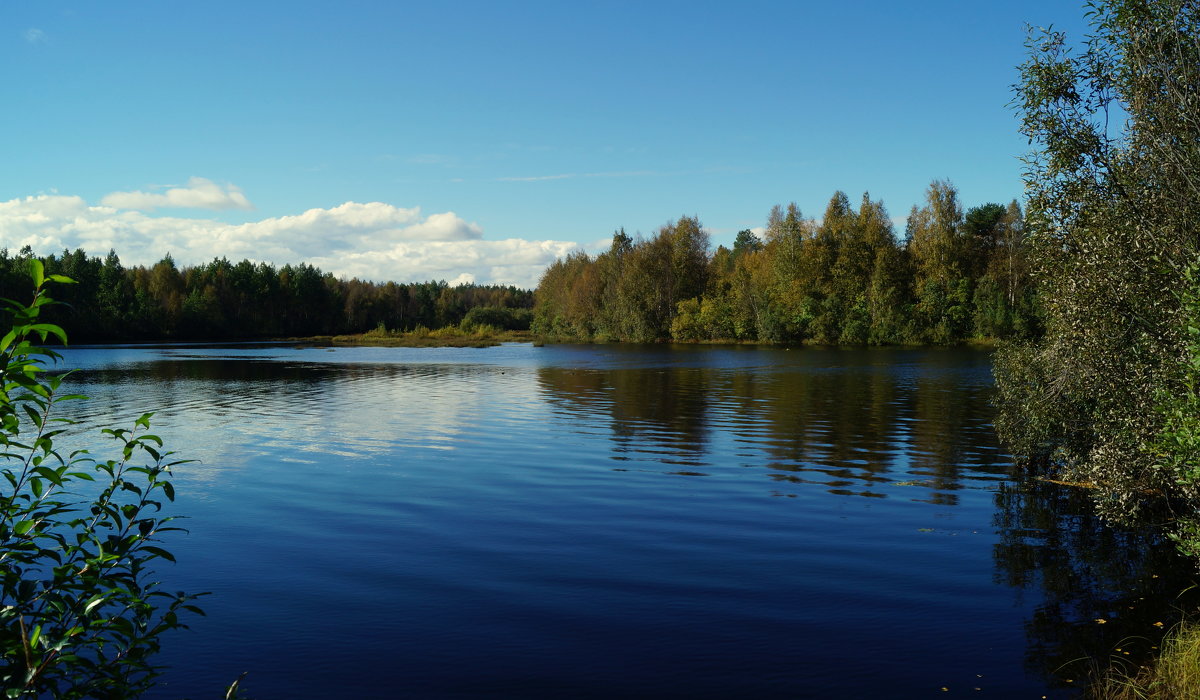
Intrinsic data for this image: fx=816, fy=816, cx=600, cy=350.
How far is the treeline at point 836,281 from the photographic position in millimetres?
104375

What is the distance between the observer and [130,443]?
512cm

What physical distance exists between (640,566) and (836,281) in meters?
106

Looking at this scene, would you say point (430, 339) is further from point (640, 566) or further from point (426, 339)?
point (640, 566)

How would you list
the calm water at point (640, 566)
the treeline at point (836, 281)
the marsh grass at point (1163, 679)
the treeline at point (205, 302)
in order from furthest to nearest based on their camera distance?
the treeline at point (205, 302) → the treeline at point (836, 281) → the calm water at point (640, 566) → the marsh grass at point (1163, 679)

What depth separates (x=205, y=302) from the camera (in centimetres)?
15300

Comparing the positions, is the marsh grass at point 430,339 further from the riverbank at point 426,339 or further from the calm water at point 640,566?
the calm water at point 640,566

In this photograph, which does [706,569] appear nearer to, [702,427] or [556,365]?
[702,427]

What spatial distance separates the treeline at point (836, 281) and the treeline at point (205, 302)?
122ft

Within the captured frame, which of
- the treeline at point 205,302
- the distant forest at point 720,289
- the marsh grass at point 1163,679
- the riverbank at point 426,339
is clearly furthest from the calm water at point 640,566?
the treeline at point 205,302

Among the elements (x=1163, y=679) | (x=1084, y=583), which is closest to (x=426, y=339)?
(x=1084, y=583)

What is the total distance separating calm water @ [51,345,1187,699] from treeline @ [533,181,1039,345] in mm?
75851

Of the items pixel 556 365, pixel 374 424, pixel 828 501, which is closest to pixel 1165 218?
pixel 828 501

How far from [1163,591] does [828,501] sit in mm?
6871

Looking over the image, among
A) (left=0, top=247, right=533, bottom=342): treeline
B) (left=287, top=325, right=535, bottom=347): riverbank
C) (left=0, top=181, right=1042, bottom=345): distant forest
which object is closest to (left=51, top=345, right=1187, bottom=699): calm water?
(left=0, top=181, right=1042, bottom=345): distant forest
